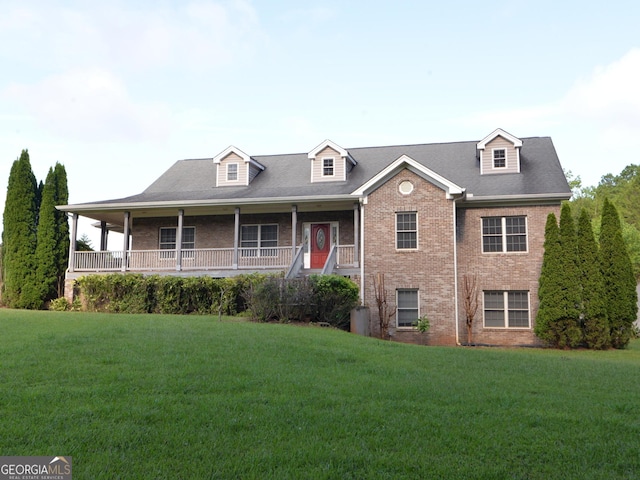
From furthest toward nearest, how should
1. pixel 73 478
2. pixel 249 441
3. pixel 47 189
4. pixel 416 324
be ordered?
1. pixel 47 189
2. pixel 416 324
3. pixel 249 441
4. pixel 73 478

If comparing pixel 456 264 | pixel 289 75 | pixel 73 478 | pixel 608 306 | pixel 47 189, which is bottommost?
pixel 73 478

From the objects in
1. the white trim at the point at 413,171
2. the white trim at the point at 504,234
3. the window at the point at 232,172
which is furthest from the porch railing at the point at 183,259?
the white trim at the point at 504,234

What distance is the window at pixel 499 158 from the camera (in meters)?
22.1

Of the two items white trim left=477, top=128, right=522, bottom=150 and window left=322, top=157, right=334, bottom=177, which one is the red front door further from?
white trim left=477, top=128, right=522, bottom=150

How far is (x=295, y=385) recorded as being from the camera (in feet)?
24.9

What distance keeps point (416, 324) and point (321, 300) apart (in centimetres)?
408

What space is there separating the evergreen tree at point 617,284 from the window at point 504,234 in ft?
8.36

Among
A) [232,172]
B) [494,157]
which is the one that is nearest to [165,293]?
[232,172]

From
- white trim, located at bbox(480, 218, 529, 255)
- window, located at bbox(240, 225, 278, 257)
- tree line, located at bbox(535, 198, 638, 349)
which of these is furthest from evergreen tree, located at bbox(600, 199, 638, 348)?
window, located at bbox(240, 225, 278, 257)

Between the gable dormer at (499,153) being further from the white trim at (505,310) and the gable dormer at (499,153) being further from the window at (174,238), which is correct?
the window at (174,238)

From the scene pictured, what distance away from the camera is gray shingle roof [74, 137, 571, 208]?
20.6m

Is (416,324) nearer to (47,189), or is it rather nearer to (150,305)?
(150,305)

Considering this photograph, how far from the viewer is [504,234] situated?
65.0 feet

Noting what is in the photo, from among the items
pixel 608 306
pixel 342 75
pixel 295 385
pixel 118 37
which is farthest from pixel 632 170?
pixel 295 385
